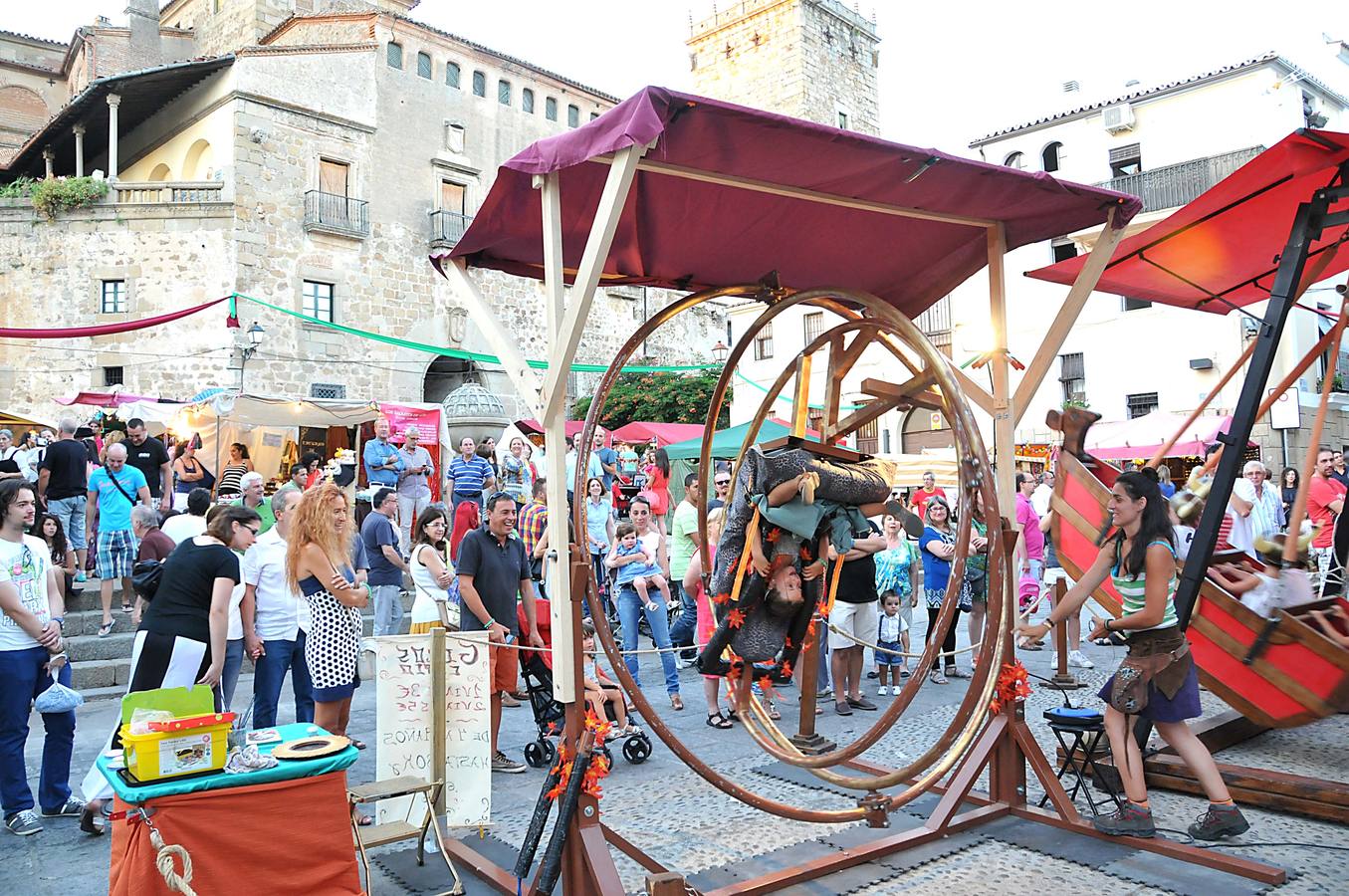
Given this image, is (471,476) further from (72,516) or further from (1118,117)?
(1118,117)

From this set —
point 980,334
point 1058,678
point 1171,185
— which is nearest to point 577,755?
point 1058,678

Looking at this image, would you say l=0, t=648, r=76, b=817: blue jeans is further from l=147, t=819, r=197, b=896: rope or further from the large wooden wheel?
the large wooden wheel

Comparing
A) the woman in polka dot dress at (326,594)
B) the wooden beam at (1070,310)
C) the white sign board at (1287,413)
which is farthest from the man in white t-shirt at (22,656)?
the white sign board at (1287,413)

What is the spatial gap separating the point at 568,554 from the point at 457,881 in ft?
5.09

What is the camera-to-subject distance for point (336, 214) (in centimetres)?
2552

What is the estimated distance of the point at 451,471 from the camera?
422 inches

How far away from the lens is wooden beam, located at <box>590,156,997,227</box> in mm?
3732

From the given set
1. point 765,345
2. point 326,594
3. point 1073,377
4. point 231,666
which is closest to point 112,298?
point 765,345

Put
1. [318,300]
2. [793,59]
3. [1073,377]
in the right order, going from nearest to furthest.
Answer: [1073,377] < [318,300] < [793,59]

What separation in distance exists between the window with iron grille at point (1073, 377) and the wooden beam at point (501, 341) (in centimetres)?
2176

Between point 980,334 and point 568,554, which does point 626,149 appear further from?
point 980,334

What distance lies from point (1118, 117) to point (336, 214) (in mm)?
20238

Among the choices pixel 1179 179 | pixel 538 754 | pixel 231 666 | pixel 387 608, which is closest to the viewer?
pixel 231 666

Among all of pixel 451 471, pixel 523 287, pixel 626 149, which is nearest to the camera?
pixel 626 149
